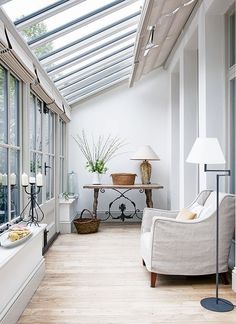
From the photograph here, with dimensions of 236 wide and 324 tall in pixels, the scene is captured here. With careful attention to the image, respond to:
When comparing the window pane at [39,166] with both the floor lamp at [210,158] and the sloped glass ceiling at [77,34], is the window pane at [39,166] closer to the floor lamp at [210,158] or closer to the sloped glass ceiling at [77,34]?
the sloped glass ceiling at [77,34]

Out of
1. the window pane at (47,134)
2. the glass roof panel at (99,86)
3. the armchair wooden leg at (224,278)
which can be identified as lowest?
the armchair wooden leg at (224,278)

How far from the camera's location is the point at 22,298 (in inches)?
107

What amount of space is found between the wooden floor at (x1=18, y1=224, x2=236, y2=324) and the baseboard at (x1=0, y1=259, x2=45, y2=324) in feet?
0.19

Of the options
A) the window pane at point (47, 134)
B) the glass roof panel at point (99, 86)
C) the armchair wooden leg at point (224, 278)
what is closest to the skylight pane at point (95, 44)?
the window pane at point (47, 134)

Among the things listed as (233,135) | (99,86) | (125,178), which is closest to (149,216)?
(233,135)

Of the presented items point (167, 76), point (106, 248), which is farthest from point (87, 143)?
point (106, 248)

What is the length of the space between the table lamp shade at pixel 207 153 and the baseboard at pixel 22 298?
176cm

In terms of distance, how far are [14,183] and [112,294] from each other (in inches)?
57.3

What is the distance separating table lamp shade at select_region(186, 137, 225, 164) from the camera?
289 centimetres

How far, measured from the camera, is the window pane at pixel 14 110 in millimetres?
3458

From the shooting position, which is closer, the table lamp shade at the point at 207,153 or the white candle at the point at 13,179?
the table lamp shade at the point at 207,153

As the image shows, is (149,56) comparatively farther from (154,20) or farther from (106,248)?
(106,248)

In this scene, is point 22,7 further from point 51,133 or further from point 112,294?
point 51,133

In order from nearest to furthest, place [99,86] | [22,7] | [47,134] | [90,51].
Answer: [22,7]
[90,51]
[47,134]
[99,86]
